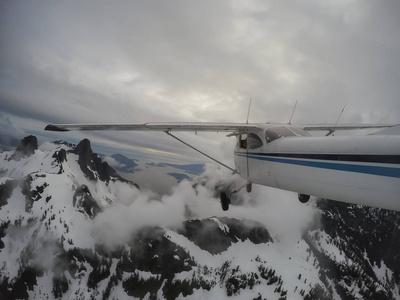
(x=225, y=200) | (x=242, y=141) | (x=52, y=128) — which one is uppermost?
(x=52, y=128)

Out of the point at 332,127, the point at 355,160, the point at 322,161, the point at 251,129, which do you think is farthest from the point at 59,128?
the point at 332,127

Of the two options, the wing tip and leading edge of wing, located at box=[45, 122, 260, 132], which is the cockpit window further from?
the wing tip

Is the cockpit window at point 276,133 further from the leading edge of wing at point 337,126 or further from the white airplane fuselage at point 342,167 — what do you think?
the leading edge of wing at point 337,126

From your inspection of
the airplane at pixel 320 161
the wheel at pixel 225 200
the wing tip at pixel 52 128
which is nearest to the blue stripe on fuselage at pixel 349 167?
the airplane at pixel 320 161

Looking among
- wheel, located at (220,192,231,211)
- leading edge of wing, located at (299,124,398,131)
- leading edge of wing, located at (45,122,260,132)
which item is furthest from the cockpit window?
wheel, located at (220,192,231,211)

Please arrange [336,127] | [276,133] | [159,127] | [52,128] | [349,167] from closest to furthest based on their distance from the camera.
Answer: [349,167]
[276,133]
[52,128]
[159,127]
[336,127]

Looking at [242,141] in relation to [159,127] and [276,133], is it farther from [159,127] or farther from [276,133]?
[159,127]

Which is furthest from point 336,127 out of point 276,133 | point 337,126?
point 276,133
